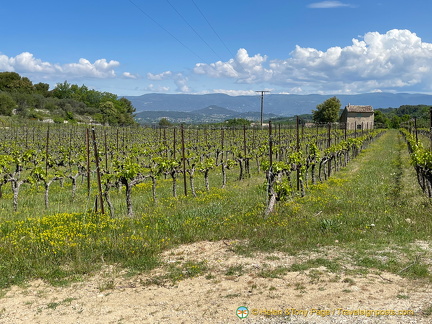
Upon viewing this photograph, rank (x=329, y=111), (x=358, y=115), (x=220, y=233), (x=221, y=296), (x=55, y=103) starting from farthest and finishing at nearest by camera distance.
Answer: (x=358, y=115) → (x=329, y=111) → (x=55, y=103) → (x=220, y=233) → (x=221, y=296)

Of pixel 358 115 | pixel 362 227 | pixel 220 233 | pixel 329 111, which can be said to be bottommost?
pixel 220 233

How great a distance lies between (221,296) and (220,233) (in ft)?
11.6

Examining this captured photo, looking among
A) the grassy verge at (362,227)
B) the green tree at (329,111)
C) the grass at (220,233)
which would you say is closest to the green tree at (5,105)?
the grass at (220,233)

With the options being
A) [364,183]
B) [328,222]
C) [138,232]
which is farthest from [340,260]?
[364,183]

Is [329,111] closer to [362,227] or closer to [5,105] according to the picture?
[5,105]

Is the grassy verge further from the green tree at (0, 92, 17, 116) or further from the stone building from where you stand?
the stone building

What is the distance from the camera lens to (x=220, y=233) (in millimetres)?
10117

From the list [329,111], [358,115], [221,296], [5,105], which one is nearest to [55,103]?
[5,105]

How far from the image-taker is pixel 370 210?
12.1 m

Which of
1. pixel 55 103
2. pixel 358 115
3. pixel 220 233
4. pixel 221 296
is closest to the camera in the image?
pixel 221 296

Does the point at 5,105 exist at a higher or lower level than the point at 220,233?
higher

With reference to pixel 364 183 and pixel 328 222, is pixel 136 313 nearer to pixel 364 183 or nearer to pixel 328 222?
pixel 328 222

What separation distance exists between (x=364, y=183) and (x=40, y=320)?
16.3m

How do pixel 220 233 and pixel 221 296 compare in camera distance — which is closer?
pixel 221 296
